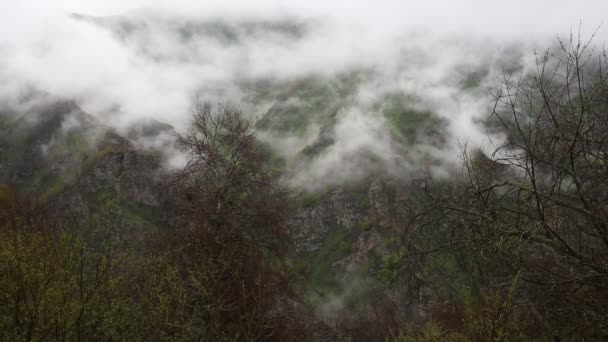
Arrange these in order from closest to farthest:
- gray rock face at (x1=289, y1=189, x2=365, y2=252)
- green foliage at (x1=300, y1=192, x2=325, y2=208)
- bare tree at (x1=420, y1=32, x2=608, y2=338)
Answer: bare tree at (x1=420, y1=32, x2=608, y2=338), gray rock face at (x1=289, y1=189, x2=365, y2=252), green foliage at (x1=300, y1=192, x2=325, y2=208)

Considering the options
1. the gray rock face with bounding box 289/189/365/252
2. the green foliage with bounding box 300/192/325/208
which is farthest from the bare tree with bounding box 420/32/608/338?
the green foliage with bounding box 300/192/325/208

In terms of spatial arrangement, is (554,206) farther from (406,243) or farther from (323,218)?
(323,218)

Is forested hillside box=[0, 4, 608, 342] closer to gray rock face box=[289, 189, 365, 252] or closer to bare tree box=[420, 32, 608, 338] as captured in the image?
bare tree box=[420, 32, 608, 338]

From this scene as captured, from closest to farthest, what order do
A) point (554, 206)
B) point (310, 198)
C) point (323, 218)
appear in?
point (554, 206) → point (323, 218) → point (310, 198)

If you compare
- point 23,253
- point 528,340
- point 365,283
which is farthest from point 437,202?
point 365,283

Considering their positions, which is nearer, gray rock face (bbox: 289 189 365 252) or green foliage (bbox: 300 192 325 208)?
gray rock face (bbox: 289 189 365 252)

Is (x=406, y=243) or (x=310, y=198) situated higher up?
(x=310, y=198)

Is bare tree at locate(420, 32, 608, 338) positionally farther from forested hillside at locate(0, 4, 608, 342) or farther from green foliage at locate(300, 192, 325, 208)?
green foliage at locate(300, 192, 325, 208)

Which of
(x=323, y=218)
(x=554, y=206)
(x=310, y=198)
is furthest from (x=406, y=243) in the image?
(x=310, y=198)

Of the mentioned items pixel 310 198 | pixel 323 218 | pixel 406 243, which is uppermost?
pixel 310 198

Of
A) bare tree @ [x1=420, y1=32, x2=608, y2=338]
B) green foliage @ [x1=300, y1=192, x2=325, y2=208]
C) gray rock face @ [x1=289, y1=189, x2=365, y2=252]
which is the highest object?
green foliage @ [x1=300, y1=192, x2=325, y2=208]

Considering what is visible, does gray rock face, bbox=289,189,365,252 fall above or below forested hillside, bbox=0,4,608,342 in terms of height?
above

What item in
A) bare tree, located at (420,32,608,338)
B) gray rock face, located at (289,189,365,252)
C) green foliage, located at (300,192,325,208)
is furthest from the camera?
green foliage, located at (300,192,325,208)

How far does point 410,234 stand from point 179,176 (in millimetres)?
12412
